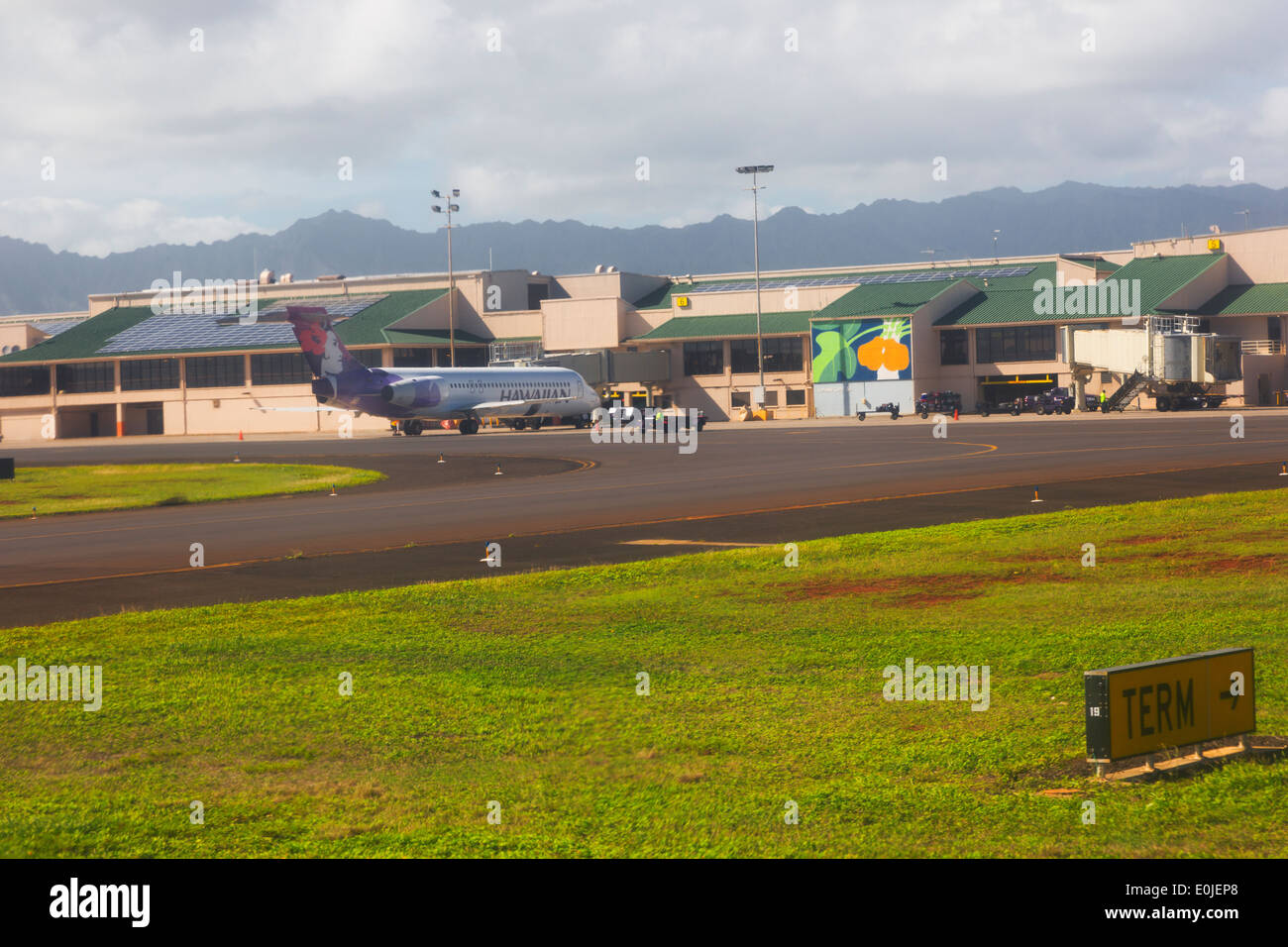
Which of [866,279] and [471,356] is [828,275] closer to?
[866,279]

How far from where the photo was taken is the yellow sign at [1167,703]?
9.12 m

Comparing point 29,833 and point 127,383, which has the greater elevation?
point 127,383

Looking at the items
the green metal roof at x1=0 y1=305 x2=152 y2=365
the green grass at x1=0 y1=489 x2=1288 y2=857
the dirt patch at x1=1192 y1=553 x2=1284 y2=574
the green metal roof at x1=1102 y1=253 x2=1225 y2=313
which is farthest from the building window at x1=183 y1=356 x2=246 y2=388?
the dirt patch at x1=1192 y1=553 x2=1284 y2=574

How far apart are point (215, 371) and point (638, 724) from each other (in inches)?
4930

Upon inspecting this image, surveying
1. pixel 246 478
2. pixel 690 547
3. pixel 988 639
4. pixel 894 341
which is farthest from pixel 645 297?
pixel 988 639

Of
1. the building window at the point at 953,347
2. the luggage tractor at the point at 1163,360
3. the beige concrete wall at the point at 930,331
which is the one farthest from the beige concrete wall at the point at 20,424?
the luggage tractor at the point at 1163,360

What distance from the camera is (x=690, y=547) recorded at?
2520 cm

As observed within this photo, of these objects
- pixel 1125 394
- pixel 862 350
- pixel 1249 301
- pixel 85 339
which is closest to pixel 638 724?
pixel 1125 394

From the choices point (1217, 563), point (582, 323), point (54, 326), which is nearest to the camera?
point (1217, 563)

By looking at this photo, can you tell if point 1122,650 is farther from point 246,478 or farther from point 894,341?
point 894,341

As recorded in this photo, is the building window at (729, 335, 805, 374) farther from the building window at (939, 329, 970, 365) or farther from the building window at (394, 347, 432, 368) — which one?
the building window at (394, 347, 432, 368)

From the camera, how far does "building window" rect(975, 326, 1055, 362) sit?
4286 inches

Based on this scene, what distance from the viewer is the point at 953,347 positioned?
373 ft
